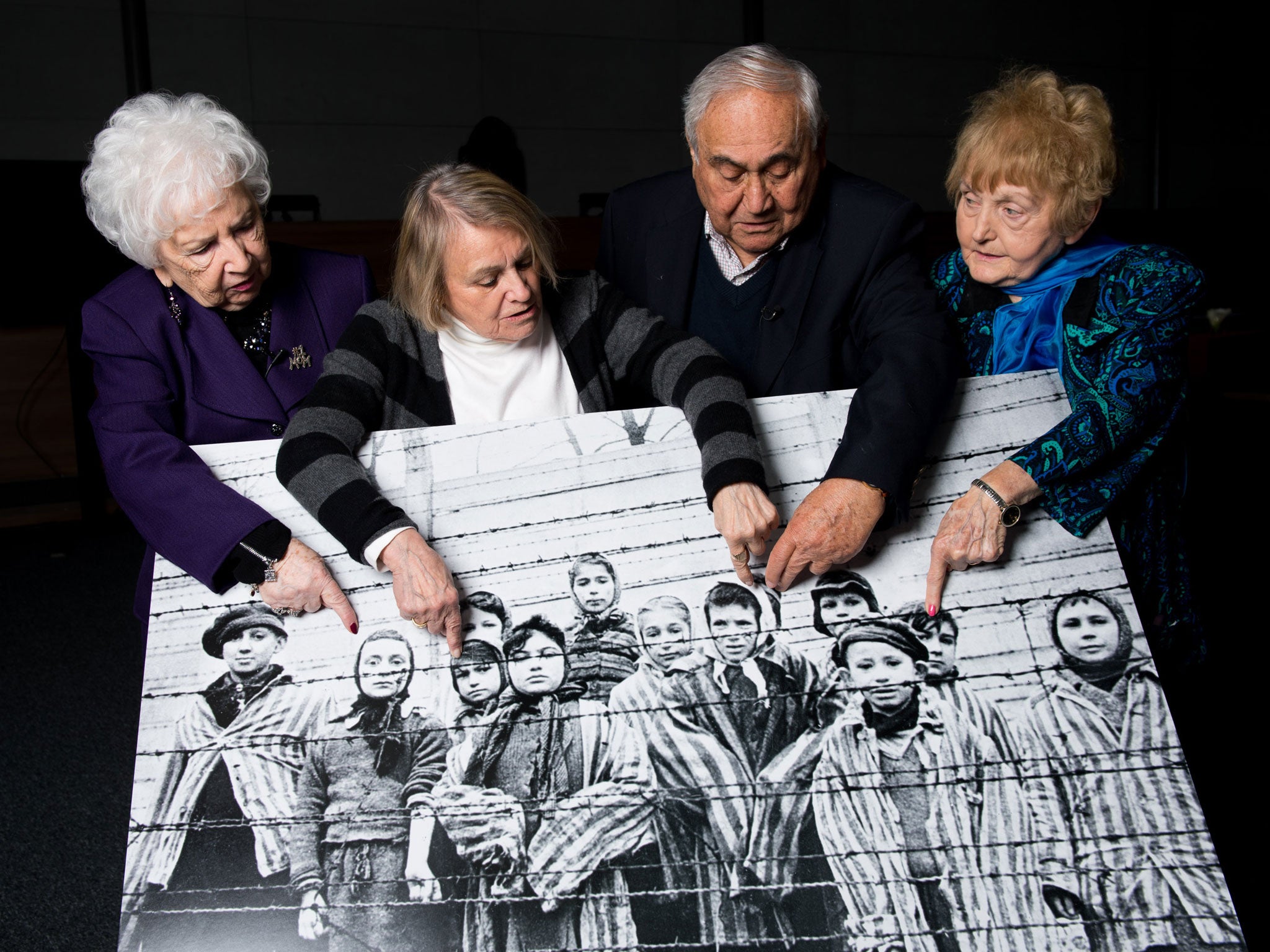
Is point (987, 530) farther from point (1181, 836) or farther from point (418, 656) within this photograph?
point (418, 656)

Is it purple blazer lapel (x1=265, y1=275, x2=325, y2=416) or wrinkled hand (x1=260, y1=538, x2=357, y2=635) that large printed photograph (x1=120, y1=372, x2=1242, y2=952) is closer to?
wrinkled hand (x1=260, y1=538, x2=357, y2=635)

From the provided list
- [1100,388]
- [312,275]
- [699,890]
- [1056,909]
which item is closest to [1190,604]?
[1100,388]

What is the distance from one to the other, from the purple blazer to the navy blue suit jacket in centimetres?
52

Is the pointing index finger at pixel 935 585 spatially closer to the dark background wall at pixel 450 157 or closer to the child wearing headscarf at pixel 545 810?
the child wearing headscarf at pixel 545 810

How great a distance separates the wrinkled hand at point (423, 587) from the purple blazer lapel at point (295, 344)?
1.51 ft

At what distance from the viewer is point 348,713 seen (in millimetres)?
1269

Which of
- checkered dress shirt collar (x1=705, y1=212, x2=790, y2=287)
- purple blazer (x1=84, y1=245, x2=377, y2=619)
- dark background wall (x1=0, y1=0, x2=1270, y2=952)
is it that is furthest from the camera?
dark background wall (x1=0, y1=0, x2=1270, y2=952)

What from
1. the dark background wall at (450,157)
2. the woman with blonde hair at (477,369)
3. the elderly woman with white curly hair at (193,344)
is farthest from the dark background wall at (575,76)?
the woman with blonde hair at (477,369)

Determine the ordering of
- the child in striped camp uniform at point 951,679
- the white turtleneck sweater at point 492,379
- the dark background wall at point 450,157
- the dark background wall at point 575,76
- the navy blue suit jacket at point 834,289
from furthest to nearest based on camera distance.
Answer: the dark background wall at point 575,76 < the dark background wall at point 450,157 < the white turtleneck sweater at point 492,379 < the navy blue suit jacket at point 834,289 < the child in striped camp uniform at point 951,679

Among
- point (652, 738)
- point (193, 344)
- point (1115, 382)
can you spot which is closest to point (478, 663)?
point (652, 738)

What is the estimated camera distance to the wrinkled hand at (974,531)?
1350 mm

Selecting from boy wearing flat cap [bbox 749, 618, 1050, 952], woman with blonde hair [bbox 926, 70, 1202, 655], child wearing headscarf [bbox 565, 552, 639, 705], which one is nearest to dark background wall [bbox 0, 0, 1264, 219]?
woman with blonde hair [bbox 926, 70, 1202, 655]

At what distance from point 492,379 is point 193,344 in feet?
1.54

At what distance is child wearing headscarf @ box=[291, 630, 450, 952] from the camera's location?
1.13 m
